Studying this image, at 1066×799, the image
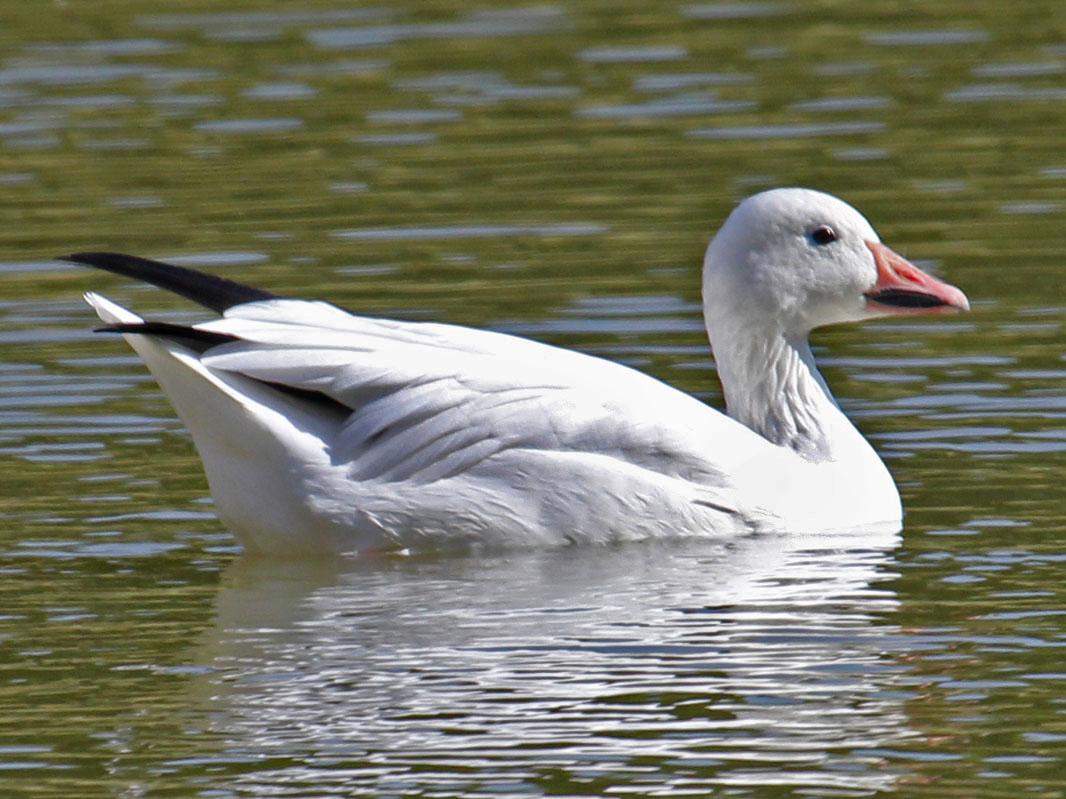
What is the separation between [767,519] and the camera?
28.8 ft

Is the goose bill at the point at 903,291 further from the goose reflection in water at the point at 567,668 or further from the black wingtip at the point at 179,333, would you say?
the black wingtip at the point at 179,333

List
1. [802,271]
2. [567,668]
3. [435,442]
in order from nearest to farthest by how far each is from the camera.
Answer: [567,668] → [435,442] → [802,271]

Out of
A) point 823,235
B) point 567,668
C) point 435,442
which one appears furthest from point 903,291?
point 567,668

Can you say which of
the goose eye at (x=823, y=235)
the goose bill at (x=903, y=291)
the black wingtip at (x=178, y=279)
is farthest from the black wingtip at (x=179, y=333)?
the goose bill at (x=903, y=291)

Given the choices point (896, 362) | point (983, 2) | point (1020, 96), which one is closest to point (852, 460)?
point (896, 362)

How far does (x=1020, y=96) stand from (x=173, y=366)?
942cm

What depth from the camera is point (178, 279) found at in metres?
8.95

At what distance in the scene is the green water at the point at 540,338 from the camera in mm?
6668

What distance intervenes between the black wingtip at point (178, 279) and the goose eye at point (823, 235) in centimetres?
207

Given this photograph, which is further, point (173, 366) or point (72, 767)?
point (173, 366)

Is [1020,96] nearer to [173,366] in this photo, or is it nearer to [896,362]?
[896,362]

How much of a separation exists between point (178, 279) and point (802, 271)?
7.72ft

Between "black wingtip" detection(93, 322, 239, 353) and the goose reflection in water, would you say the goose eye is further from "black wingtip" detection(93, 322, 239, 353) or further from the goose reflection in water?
"black wingtip" detection(93, 322, 239, 353)

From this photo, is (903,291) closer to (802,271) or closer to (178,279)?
(802,271)
